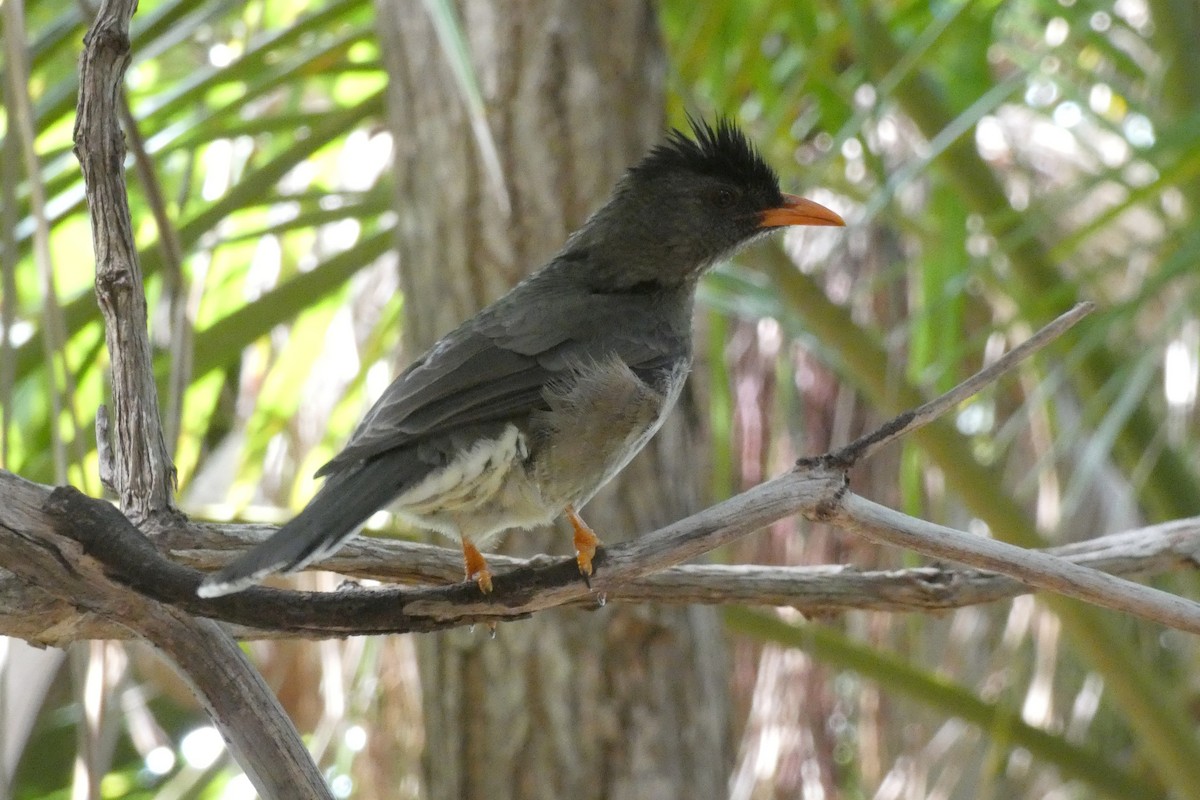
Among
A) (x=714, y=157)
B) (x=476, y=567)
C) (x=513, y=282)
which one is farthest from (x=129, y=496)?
(x=714, y=157)

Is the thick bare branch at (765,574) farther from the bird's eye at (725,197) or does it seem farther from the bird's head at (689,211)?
the bird's eye at (725,197)

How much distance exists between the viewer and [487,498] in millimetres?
2740

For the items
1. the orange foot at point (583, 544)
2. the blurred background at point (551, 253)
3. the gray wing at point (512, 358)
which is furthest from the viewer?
the blurred background at point (551, 253)

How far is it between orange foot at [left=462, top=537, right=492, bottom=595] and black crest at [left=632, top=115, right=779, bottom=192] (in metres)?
1.30

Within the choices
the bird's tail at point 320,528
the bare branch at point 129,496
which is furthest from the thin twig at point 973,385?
the bare branch at point 129,496

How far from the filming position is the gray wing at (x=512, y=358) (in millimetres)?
2564

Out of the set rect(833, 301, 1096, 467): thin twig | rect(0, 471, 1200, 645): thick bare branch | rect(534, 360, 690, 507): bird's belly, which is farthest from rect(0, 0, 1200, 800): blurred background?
rect(833, 301, 1096, 467): thin twig

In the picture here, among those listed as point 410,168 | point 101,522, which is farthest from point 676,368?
point 101,522

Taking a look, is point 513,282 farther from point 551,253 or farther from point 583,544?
point 583,544

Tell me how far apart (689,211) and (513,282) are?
56cm

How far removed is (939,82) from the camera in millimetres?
4367

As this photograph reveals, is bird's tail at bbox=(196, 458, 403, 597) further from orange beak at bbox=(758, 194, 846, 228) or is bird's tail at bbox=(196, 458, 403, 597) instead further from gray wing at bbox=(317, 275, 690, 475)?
orange beak at bbox=(758, 194, 846, 228)

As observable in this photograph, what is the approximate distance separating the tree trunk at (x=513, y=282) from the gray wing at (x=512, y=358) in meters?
0.51

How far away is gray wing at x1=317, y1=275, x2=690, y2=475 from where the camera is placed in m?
2.56
